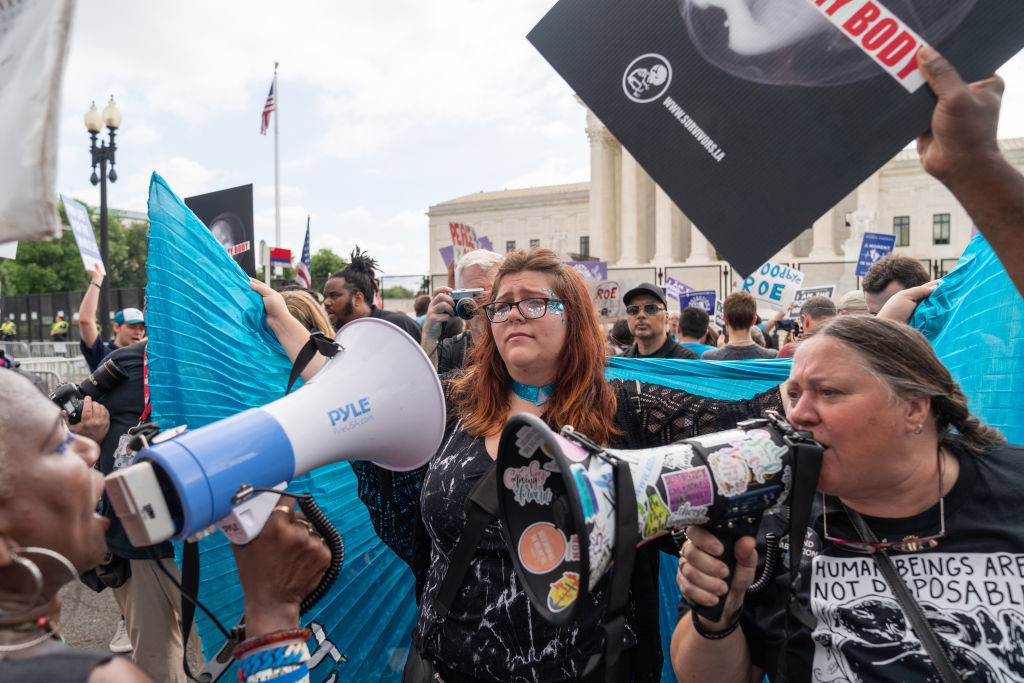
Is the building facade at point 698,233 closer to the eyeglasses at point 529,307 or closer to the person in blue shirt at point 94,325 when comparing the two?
the person in blue shirt at point 94,325

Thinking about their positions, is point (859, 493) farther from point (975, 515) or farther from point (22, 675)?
point (22, 675)

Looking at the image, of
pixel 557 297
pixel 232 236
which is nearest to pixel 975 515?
pixel 557 297

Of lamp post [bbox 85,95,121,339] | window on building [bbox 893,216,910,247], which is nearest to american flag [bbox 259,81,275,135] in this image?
lamp post [bbox 85,95,121,339]

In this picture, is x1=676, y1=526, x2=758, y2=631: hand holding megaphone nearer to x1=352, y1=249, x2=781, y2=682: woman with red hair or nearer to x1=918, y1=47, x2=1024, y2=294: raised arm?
x1=352, y1=249, x2=781, y2=682: woman with red hair

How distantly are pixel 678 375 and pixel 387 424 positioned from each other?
1506 millimetres

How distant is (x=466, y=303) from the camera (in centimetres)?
277

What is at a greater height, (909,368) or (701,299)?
(701,299)

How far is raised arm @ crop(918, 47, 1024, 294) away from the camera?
130 centimetres

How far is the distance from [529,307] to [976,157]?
1202 mm

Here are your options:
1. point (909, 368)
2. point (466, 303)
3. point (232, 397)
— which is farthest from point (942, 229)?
point (232, 397)

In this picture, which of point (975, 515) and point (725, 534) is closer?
point (725, 534)

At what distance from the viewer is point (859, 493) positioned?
1536mm

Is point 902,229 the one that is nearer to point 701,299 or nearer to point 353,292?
point 701,299

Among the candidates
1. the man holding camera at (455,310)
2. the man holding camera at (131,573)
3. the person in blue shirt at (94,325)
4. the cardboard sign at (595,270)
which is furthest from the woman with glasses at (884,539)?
the cardboard sign at (595,270)
